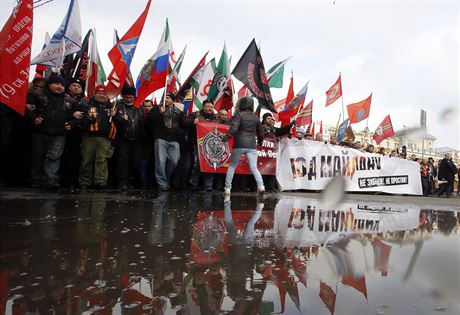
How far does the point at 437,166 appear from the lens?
18109 millimetres

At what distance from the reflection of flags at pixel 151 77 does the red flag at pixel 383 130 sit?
27.5 feet

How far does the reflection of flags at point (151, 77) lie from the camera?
7328 mm

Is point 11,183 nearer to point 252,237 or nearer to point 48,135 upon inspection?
point 48,135

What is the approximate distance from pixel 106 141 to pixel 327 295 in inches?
222

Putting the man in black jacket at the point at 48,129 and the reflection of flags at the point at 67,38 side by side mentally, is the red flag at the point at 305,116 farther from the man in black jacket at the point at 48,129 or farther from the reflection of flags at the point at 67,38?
the man in black jacket at the point at 48,129

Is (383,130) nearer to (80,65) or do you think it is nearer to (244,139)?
(244,139)

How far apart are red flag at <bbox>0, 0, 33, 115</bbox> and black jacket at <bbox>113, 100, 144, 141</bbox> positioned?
1794mm

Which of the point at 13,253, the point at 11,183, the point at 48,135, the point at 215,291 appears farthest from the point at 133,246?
the point at 11,183

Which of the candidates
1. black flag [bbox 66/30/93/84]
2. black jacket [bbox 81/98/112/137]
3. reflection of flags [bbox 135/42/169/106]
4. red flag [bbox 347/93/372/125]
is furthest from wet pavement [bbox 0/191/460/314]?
red flag [bbox 347/93/372/125]

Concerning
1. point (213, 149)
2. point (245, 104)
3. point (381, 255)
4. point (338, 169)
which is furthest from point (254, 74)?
point (381, 255)

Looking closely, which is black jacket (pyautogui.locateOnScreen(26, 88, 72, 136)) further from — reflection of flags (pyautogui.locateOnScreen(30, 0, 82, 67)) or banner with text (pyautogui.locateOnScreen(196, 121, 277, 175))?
banner with text (pyautogui.locateOnScreen(196, 121, 277, 175))

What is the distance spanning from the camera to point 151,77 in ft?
24.2

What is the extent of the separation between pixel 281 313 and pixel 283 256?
2.85 ft

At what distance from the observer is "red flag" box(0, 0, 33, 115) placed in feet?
17.0
